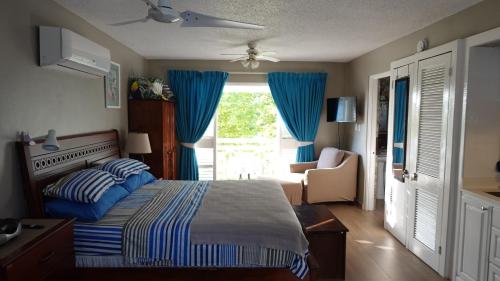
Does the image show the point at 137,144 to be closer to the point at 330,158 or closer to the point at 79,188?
the point at 79,188

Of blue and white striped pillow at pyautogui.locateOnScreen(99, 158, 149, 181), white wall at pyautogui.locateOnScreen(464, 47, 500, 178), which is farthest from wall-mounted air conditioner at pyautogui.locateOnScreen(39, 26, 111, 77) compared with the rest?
white wall at pyautogui.locateOnScreen(464, 47, 500, 178)

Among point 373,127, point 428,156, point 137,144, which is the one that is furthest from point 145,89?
point 428,156

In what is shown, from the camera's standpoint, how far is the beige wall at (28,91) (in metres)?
2.15

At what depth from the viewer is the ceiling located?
267cm

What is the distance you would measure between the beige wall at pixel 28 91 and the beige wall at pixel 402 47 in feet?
11.7

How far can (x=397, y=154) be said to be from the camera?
12.2 feet

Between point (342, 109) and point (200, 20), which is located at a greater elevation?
point (200, 20)

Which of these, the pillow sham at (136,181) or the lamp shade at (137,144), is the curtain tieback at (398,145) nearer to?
the pillow sham at (136,181)

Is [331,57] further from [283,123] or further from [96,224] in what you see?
[96,224]

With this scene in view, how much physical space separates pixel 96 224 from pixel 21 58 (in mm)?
1356

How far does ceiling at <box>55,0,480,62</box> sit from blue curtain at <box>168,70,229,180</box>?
595mm

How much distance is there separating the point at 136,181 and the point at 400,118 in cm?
308

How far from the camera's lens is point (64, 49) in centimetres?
249

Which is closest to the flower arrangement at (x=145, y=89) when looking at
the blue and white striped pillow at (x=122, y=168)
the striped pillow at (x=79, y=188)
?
the blue and white striped pillow at (x=122, y=168)
